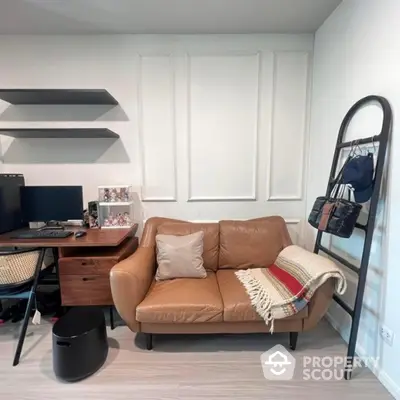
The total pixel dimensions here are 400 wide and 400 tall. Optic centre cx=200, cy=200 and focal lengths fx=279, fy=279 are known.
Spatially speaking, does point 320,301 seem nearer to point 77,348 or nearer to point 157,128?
point 77,348

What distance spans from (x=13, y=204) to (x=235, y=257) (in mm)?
2176

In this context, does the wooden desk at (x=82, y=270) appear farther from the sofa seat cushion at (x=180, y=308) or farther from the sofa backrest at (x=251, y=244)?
the sofa backrest at (x=251, y=244)

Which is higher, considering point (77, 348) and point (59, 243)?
point (59, 243)

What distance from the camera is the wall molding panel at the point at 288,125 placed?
277 centimetres

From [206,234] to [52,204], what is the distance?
1.50m

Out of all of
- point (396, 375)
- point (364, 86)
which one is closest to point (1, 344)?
point (396, 375)

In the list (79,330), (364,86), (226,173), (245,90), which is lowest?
(79,330)

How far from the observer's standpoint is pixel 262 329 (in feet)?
6.62

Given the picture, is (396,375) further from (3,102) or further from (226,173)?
(3,102)

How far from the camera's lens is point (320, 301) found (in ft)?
6.46

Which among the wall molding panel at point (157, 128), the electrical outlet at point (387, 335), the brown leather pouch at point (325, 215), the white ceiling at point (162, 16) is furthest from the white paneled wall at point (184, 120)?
the electrical outlet at point (387, 335)

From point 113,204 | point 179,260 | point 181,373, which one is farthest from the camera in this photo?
point 113,204

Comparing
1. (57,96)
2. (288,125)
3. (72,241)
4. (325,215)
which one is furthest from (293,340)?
(57,96)

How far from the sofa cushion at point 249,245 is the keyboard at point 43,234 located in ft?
4.55
